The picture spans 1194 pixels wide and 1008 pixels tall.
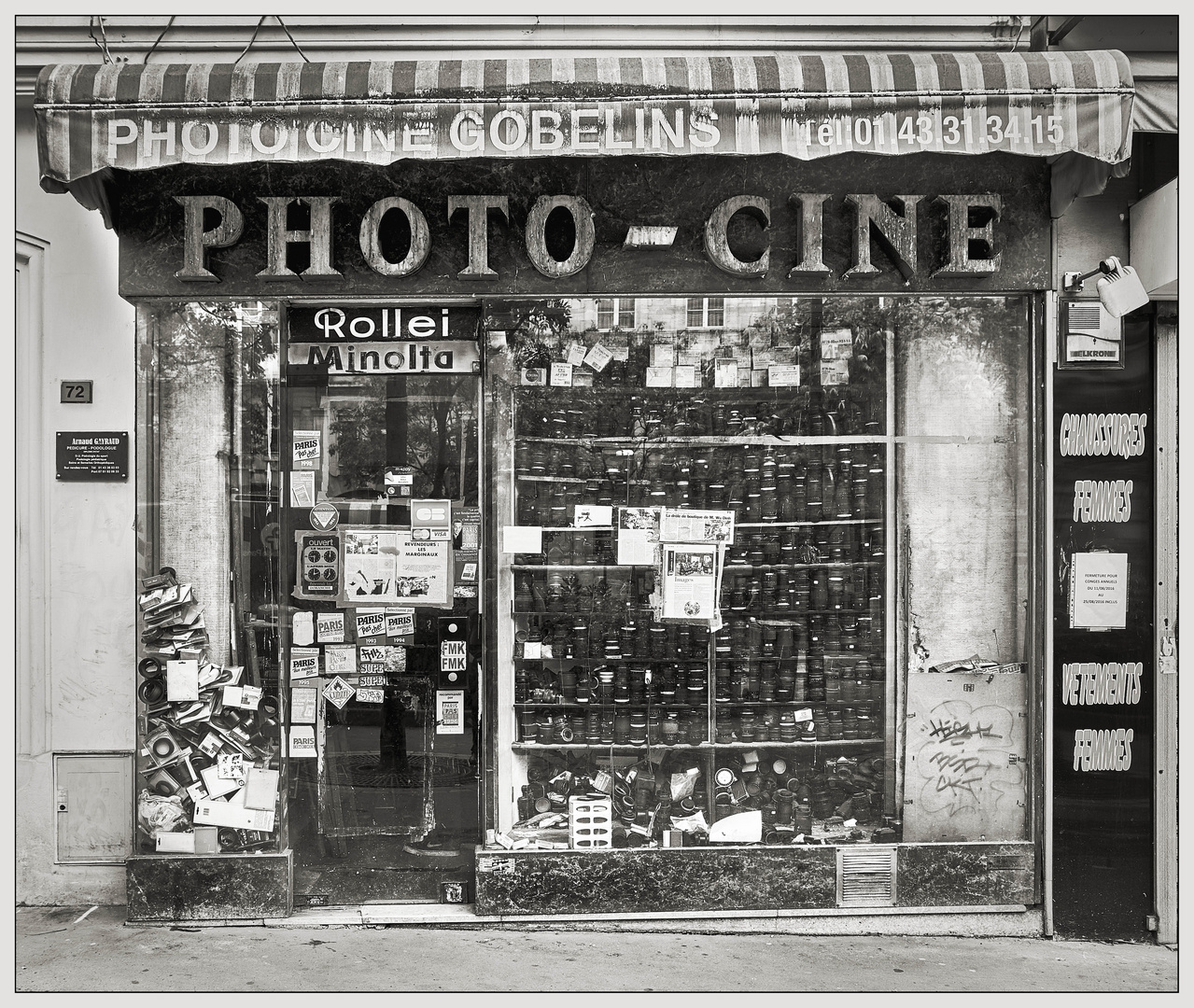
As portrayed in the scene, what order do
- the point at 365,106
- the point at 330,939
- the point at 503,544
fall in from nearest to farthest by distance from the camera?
the point at 365,106, the point at 330,939, the point at 503,544

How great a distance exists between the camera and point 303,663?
192 inches

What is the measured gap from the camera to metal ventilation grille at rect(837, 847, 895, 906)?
15.5 feet

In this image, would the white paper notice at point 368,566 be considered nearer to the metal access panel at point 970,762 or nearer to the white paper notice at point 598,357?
the white paper notice at point 598,357

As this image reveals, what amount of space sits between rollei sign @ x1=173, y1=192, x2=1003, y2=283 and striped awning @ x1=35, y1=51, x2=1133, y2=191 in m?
0.47

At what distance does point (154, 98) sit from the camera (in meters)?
4.18

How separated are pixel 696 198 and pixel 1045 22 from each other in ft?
6.78

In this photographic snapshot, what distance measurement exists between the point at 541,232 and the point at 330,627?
2.39 metres

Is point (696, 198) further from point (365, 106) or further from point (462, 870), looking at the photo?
point (462, 870)

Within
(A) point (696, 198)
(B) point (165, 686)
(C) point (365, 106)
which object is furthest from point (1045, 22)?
(B) point (165, 686)

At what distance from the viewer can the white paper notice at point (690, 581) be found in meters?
4.94

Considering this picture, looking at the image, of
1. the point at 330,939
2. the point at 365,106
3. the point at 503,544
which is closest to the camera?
the point at 365,106

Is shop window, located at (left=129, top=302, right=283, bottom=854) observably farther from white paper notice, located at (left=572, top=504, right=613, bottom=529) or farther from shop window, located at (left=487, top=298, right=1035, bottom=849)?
white paper notice, located at (left=572, top=504, right=613, bottom=529)

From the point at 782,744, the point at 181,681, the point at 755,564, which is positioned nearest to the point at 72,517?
the point at 181,681

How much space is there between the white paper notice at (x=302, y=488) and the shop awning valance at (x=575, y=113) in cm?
159
